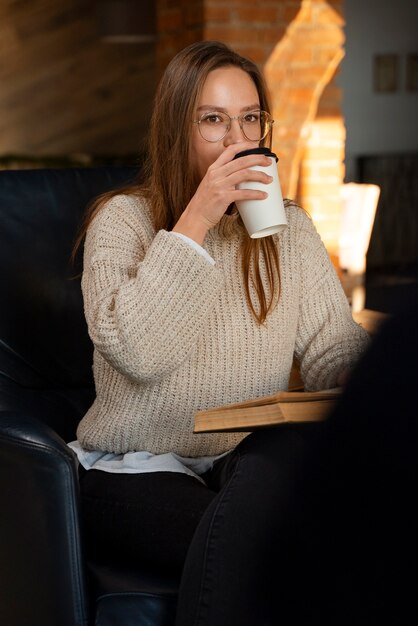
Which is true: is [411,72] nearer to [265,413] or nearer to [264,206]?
[264,206]

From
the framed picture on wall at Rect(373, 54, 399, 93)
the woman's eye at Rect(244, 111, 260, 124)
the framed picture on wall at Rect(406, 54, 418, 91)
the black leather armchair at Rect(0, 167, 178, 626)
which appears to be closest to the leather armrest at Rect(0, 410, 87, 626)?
the black leather armchair at Rect(0, 167, 178, 626)

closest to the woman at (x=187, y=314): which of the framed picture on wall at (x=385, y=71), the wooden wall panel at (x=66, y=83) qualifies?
the wooden wall panel at (x=66, y=83)

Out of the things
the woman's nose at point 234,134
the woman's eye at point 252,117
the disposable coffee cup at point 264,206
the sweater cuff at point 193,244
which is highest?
Answer: the woman's eye at point 252,117

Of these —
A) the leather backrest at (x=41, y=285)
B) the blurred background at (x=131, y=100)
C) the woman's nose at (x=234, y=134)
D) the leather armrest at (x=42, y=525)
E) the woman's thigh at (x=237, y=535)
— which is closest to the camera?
the woman's thigh at (x=237, y=535)

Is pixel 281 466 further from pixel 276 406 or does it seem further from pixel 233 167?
pixel 233 167

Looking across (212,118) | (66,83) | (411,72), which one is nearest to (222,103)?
(212,118)

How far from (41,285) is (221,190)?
628mm

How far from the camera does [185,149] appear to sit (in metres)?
1.64

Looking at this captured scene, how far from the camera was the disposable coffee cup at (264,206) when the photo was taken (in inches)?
56.9

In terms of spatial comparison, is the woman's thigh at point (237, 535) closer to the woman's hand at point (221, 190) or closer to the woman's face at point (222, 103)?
the woman's hand at point (221, 190)

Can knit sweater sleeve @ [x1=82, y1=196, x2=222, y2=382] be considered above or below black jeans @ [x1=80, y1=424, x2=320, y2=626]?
above

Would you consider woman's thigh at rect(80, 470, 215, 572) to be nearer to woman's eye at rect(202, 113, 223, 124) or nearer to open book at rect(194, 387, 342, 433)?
open book at rect(194, 387, 342, 433)

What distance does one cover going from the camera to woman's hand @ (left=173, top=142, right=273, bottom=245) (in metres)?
1.44

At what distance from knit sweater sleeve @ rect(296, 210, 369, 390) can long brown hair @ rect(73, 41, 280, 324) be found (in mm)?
70
